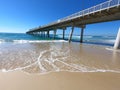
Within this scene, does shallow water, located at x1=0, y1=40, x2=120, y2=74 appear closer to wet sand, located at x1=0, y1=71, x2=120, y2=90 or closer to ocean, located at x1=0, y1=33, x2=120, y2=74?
ocean, located at x1=0, y1=33, x2=120, y2=74

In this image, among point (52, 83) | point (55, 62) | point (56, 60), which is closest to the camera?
point (52, 83)

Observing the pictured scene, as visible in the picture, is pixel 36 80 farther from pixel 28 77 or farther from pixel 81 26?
pixel 81 26

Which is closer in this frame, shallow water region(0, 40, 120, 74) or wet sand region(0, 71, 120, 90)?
wet sand region(0, 71, 120, 90)

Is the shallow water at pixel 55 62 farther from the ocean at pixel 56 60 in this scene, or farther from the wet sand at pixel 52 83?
the wet sand at pixel 52 83

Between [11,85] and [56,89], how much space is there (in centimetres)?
135

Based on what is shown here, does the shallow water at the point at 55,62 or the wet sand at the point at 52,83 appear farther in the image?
the shallow water at the point at 55,62

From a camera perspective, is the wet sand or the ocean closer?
the wet sand

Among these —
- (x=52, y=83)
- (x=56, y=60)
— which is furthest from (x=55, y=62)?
(x=52, y=83)

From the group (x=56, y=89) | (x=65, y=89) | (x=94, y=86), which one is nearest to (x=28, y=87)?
(x=56, y=89)

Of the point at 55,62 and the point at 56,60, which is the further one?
Result: the point at 56,60

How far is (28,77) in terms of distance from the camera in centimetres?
455

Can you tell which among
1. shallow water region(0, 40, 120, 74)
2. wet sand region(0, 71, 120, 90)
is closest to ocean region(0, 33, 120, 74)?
shallow water region(0, 40, 120, 74)

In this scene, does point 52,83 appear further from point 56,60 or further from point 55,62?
point 56,60

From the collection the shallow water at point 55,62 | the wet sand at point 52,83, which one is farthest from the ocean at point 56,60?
the wet sand at point 52,83
